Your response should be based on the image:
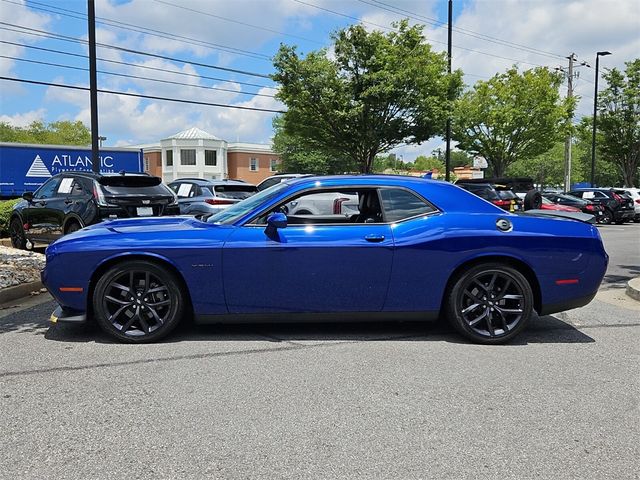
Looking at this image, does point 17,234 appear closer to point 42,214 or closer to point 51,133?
point 42,214

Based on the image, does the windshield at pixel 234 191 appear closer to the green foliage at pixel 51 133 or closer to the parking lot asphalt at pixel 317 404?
the parking lot asphalt at pixel 317 404

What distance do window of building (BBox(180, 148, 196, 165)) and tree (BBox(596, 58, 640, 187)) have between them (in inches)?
1610

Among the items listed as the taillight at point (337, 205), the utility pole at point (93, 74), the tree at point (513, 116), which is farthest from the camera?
the tree at point (513, 116)

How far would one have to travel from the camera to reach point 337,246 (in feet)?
16.0

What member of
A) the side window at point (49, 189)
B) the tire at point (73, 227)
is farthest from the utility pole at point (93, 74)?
the tire at point (73, 227)

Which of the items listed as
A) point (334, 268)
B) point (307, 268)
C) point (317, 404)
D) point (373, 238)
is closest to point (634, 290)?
point (373, 238)

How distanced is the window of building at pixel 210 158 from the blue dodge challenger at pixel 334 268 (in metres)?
59.0

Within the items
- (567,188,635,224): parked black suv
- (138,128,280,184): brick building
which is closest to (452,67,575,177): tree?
(567,188,635,224): parked black suv

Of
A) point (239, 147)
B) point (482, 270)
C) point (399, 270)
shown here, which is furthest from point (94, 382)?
point (239, 147)

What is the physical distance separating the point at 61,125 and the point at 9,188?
53.1 metres

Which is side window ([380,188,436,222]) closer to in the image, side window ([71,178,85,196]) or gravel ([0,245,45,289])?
gravel ([0,245,45,289])

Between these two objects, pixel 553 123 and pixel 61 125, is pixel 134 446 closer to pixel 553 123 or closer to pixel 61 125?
pixel 553 123

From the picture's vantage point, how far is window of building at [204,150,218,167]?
62.4 m

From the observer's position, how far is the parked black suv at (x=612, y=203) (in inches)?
963
